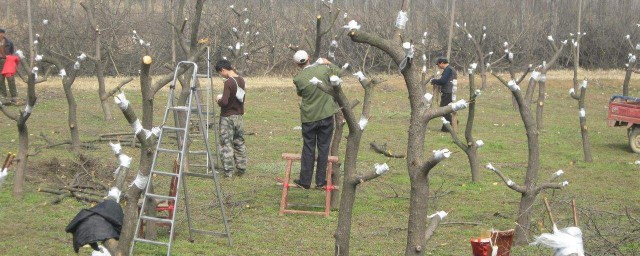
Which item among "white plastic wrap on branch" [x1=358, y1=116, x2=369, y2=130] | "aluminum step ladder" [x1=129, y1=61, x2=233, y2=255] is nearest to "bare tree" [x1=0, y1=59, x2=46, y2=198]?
"aluminum step ladder" [x1=129, y1=61, x2=233, y2=255]

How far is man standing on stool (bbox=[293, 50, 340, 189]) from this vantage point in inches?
398

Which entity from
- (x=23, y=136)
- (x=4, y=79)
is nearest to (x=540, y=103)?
(x=23, y=136)

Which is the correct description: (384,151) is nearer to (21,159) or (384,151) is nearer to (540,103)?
(21,159)

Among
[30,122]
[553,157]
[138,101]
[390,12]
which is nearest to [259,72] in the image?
[390,12]

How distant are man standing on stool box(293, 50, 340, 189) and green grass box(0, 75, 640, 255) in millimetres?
553

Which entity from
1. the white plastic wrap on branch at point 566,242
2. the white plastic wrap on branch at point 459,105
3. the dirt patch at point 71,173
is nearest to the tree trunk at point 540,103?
the dirt patch at point 71,173

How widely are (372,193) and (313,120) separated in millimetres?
1630

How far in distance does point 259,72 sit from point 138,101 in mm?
10670

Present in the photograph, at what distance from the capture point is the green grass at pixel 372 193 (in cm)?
843

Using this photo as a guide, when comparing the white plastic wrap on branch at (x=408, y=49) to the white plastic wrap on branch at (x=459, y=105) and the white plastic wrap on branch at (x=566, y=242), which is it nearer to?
the white plastic wrap on branch at (x=459, y=105)

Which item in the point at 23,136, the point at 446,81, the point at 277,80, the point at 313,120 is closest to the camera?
the point at 23,136

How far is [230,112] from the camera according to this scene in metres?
11.6

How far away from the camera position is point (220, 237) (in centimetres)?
880

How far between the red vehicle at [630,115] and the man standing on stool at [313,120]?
24.8 ft
